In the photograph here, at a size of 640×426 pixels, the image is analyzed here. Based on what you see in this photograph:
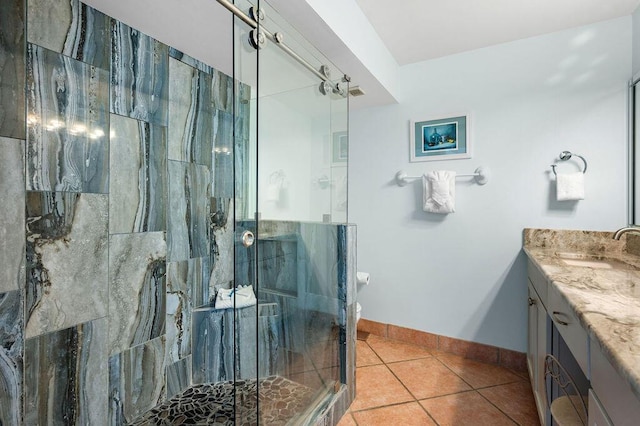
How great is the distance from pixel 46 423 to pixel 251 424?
88cm

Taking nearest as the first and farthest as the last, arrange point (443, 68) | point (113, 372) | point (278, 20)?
1. point (278, 20)
2. point (113, 372)
3. point (443, 68)

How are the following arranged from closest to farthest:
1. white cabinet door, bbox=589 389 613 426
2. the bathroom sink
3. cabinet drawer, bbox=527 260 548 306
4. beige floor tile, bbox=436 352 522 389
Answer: white cabinet door, bbox=589 389 613 426 < cabinet drawer, bbox=527 260 548 306 < the bathroom sink < beige floor tile, bbox=436 352 522 389

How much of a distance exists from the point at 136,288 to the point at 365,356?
1.65 meters

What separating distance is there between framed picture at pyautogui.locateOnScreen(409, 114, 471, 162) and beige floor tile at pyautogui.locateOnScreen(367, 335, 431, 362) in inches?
59.3

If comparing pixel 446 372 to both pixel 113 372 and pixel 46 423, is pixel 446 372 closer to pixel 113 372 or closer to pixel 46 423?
pixel 113 372

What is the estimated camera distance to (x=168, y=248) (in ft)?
5.95

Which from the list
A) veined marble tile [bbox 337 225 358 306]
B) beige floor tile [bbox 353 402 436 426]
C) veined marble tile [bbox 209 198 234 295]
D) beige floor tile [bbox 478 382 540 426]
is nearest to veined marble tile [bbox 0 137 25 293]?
veined marble tile [bbox 209 198 234 295]

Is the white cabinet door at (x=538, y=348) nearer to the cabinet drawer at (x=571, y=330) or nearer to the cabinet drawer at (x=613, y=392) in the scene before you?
the cabinet drawer at (x=571, y=330)

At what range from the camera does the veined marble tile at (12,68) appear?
45.8 inches

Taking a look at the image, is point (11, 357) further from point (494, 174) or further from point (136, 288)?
point (494, 174)

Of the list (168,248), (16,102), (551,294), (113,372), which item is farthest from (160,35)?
(551,294)

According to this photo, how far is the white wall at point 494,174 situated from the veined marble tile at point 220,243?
111cm

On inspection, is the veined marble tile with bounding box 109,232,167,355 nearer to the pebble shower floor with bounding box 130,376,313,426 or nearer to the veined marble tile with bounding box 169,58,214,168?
the pebble shower floor with bounding box 130,376,313,426

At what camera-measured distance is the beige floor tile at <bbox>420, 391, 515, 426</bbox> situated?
1600 mm
